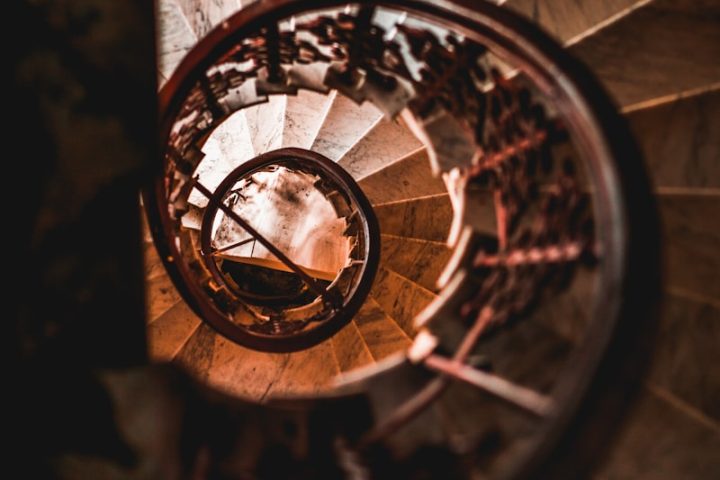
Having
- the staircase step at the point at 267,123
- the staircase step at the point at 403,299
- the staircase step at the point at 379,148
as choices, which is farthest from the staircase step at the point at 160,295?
the staircase step at the point at 267,123

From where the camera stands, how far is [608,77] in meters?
2.15

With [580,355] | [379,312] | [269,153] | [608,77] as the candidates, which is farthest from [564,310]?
[269,153]

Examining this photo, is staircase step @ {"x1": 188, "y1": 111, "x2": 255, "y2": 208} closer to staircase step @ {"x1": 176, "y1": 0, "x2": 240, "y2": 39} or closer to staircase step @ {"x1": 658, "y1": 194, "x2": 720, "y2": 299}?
staircase step @ {"x1": 176, "y1": 0, "x2": 240, "y2": 39}

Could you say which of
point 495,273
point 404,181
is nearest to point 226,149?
point 404,181

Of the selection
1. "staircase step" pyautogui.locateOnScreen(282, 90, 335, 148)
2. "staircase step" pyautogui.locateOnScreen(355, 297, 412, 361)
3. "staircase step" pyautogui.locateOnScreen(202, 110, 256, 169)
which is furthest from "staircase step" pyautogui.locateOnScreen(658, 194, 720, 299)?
"staircase step" pyautogui.locateOnScreen(202, 110, 256, 169)

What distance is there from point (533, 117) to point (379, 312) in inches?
124

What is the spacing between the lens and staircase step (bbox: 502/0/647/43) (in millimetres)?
2207

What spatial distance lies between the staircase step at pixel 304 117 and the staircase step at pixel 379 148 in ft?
1.49

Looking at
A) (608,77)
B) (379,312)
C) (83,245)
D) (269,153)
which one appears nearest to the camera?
(83,245)

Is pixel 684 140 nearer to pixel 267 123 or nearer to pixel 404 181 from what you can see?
pixel 404 181

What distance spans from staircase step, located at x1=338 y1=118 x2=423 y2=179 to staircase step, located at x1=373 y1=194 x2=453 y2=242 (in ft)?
1.35

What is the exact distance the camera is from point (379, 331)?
15.7 ft

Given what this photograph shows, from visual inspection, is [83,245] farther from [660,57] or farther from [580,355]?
A: [660,57]

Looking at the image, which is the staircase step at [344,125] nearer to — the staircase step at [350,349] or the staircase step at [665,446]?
the staircase step at [350,349]
